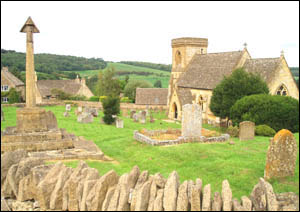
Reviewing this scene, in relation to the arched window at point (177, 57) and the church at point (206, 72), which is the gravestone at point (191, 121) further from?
the arched window at point (177, 57)

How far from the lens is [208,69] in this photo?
3609 cm

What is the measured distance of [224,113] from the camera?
Result: 26844 mm

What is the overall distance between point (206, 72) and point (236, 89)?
32.4ft

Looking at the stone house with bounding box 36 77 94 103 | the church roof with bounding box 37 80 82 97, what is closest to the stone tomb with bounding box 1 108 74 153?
the stone house with bounding box 36 77 94 103

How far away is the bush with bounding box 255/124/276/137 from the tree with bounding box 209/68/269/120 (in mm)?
4773

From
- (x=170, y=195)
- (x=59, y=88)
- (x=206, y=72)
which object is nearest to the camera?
(x=170, y=195)

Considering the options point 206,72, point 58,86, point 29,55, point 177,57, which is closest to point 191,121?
point 29,55

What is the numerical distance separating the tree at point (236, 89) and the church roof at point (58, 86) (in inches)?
1521

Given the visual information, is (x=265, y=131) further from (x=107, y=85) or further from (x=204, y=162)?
(x=107, y=85)

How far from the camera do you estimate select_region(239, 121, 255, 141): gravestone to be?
1866 centimetres

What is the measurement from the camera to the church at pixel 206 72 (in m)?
30.0

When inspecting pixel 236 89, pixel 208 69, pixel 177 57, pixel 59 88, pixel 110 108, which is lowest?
pixel 110 108

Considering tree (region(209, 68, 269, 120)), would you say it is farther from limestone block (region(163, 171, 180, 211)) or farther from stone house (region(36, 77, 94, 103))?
stone house (region(36, 77, 94, 103))

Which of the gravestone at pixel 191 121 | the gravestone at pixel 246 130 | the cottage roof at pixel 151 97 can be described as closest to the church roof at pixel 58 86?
the cottage roof at pixel 151 97
